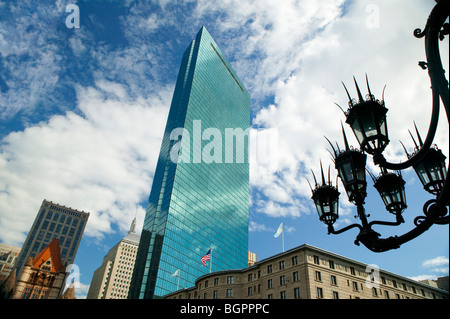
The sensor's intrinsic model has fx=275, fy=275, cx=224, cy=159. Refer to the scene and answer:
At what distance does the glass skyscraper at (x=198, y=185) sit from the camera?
233 feet

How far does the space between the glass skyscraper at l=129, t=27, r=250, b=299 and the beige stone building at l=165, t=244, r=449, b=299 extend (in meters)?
14.7

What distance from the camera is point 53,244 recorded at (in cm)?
7919

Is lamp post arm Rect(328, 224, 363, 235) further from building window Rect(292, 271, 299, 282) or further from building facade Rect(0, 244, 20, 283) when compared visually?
building facade Rect(0, 244, 20, 283)

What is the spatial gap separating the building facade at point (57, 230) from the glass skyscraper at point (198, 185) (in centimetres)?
9683

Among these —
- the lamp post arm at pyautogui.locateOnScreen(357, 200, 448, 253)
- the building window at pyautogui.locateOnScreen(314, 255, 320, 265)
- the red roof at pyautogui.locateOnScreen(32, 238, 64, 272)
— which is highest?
the red roof at pyautogui.locateOnScreen(32, 238, 64, 272)

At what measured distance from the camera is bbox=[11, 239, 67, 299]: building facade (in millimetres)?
66250

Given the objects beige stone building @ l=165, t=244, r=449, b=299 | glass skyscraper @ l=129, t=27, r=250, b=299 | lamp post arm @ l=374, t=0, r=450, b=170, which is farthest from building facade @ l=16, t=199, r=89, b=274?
lamp post arm @ l=374, t=0, r=450, b=170

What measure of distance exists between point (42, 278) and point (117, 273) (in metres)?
109

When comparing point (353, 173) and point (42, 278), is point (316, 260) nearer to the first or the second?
point (353, 173)

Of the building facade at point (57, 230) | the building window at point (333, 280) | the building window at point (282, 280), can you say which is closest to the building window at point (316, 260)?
the building window at point (333, 280)

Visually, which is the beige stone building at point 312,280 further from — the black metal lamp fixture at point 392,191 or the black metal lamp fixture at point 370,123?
the black metal lamp fixture at point 370,123

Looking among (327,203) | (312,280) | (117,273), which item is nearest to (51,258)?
(312,280)

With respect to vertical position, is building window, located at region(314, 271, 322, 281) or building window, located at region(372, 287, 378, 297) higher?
building window, located at region(314, 271, 322, 281)
